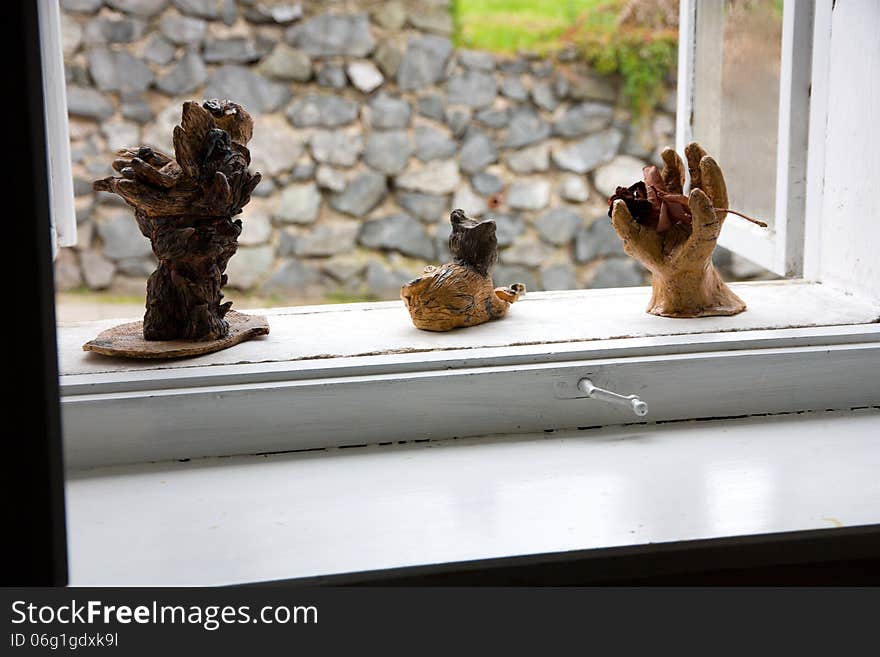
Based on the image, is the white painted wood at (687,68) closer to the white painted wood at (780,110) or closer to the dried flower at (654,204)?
the white painted wood at (780,110)

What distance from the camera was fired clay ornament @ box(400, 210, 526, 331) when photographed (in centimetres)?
107

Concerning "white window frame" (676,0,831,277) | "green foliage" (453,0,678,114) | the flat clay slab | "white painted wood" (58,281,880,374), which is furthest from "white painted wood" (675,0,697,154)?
"green foliage" (453,0,678,114)

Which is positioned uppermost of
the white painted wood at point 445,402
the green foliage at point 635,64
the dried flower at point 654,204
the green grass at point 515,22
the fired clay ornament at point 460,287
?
the green grass at point 515,22

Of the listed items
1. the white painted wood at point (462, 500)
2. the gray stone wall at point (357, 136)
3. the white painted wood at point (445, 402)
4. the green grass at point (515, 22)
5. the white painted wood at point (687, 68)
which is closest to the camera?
the white painted wood at point (462, 500)

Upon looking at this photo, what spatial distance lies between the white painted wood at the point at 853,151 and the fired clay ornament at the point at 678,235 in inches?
6.7

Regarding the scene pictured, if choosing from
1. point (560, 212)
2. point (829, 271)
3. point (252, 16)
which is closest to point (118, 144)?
point (252, 16)

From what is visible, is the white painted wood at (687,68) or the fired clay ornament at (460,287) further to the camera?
the white painted wood at (687,68)

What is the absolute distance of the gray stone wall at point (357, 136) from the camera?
3174mm

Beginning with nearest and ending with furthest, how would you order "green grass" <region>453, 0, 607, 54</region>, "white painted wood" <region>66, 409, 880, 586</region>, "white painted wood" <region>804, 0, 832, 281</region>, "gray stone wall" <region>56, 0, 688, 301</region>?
"white painted wood" <region>66, 409, 880, 586</region> < "white painted wood" <region>804, 0, 832, 281</region> < "gray stone wall" <region>56, 0, 688, 301</region> < "green grass" <region>453, 0, 607, 54</region>

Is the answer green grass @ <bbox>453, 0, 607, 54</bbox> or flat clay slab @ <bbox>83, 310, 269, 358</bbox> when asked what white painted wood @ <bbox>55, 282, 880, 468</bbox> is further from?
green grass @ <bbox>453, 0, 607, 54</bbox>

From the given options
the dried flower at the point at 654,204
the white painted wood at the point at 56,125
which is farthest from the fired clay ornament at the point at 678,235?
the white painted wood at the point at 56,125

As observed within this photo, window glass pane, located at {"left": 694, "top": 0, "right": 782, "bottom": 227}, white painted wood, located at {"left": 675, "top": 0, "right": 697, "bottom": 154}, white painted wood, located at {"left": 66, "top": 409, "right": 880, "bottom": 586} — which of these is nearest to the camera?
white painted wood, located at {"left": 66, "top": 409, "right": 880, "bottom": 586}

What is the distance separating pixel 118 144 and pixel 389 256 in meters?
0.97

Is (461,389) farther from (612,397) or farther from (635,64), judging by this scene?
(635,64)
